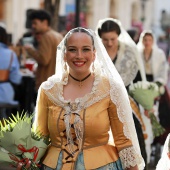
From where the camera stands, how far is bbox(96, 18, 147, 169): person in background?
8.51 meters

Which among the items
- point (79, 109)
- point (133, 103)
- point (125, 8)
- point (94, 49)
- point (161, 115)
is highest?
point (94, 49)

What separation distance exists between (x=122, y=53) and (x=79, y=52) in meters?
3.15

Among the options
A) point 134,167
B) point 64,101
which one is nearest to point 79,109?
point 64,101

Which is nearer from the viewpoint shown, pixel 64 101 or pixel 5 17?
pixel 64 101

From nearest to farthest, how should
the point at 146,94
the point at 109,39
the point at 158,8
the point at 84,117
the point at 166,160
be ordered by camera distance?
the point at 84,117
the point at 166,160
the point at 109,39
the point at 146,94
the point at 158,8

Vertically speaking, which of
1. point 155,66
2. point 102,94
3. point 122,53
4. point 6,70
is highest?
point 102,94

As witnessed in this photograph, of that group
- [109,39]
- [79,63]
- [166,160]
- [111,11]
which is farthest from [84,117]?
[111,11]

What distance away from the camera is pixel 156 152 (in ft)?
38.8

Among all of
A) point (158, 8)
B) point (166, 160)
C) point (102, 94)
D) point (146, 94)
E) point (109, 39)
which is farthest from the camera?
point (158, 8)

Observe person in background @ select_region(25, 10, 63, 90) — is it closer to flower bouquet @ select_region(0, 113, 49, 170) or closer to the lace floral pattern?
the lace floral pattern

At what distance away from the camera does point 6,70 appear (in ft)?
39.8

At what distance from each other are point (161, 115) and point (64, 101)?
242 inches

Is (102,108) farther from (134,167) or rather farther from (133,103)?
(133,103)

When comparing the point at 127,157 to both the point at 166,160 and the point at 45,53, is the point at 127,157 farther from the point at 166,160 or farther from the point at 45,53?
the point at 45,53
